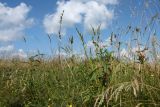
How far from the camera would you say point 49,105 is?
4484 millimetres

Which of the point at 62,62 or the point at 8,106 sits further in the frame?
the point at 62,62

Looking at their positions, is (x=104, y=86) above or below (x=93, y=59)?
below

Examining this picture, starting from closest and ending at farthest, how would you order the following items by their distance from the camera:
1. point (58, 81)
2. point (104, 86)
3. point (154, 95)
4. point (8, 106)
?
point (154, 95), point (104, 86), point (8, 106), point (58, 81)

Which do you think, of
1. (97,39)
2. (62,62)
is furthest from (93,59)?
(62,62)

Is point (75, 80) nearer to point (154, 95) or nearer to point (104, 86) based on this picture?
point (104, 86)

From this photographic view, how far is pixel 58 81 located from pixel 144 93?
2.00m

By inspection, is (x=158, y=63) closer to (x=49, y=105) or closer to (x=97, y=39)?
(x=97, y=39)

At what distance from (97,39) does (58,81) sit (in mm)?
1048

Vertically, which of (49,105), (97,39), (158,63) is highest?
(97,39)

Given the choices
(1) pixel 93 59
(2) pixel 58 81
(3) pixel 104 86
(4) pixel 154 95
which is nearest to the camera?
(4) pixel 154 95

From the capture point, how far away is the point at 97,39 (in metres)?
4.57

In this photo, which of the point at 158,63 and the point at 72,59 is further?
the point at 72,59

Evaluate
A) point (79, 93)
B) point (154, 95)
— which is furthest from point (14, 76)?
point (154, 95)

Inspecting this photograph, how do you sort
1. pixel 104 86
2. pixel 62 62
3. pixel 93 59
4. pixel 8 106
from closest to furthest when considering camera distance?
pixel 104 86
pixel 93 59
pixel 8 106
pixel 62 62
